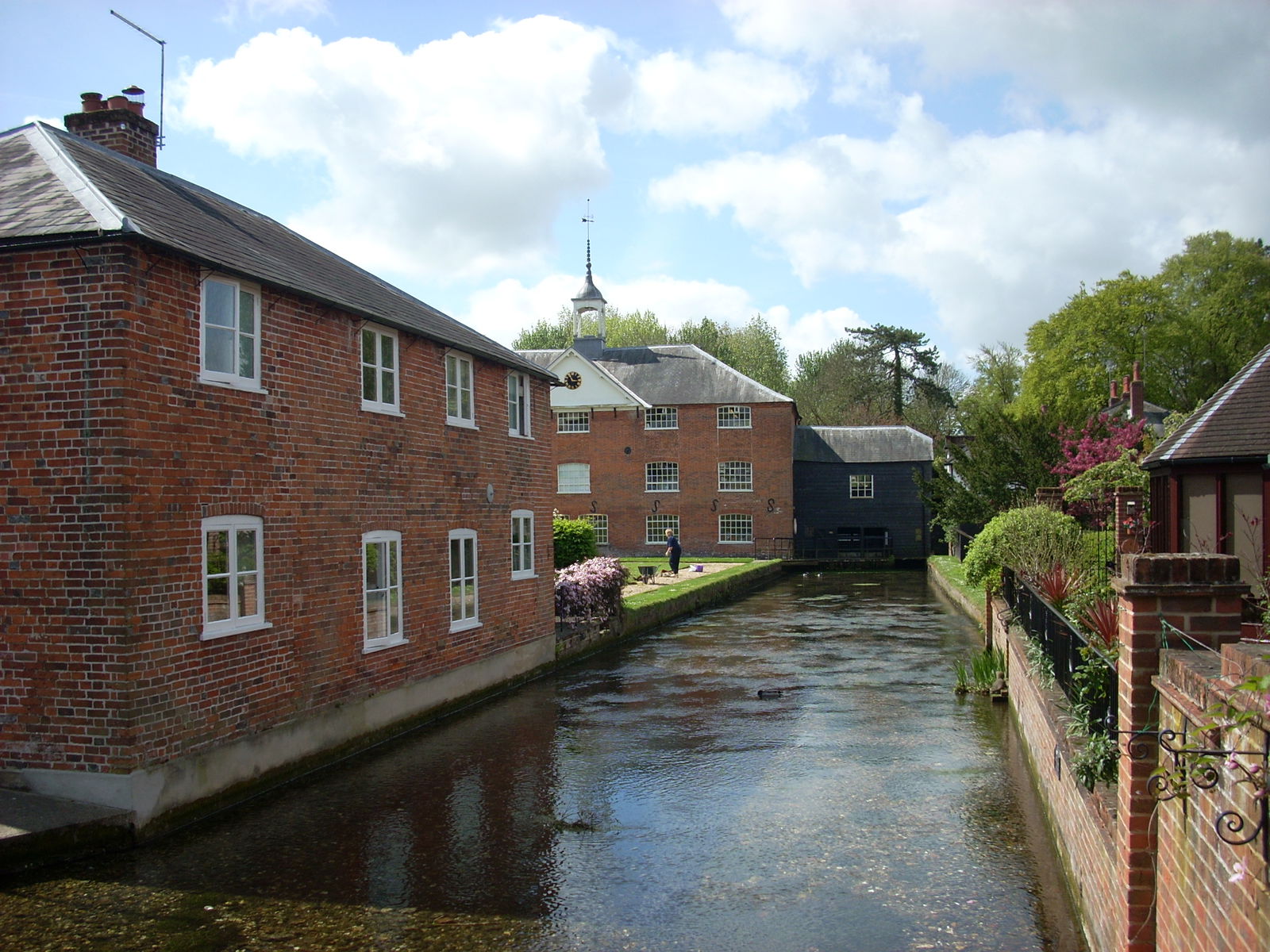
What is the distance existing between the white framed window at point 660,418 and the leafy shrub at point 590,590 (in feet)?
73.9

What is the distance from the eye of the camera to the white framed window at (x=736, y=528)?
43.7 m

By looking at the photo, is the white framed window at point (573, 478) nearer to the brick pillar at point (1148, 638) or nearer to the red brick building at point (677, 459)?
the red brick building at point (677, 459)

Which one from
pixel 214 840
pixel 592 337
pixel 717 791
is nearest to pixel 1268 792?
pixel 717 791

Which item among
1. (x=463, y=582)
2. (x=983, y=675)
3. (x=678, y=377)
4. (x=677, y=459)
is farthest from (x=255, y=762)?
(x=678, y=377)

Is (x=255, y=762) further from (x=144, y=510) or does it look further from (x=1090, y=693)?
(x=1090, y=693)

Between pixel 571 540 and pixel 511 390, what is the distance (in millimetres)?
10439

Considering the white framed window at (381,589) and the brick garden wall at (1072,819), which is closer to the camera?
the brick garden wall at (1072,819)

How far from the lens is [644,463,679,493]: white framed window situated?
4406 centimetres

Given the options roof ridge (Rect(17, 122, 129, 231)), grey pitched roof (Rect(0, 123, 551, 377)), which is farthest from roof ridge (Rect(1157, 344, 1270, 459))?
roof ridge (Rect(17, 122, 129, 231))

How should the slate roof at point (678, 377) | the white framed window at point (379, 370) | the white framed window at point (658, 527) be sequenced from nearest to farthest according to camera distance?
1. the white framed window at point (379, 370)
2. the slate roof at point (678, 377)
3. the white framed window at point (658, 527)

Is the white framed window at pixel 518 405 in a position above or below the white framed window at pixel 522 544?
above

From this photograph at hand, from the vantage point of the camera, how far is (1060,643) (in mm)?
9195

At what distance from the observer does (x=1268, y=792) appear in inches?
119

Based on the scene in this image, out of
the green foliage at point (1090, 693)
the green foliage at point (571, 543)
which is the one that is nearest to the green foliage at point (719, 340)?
the green foliage at point (571, 543)
